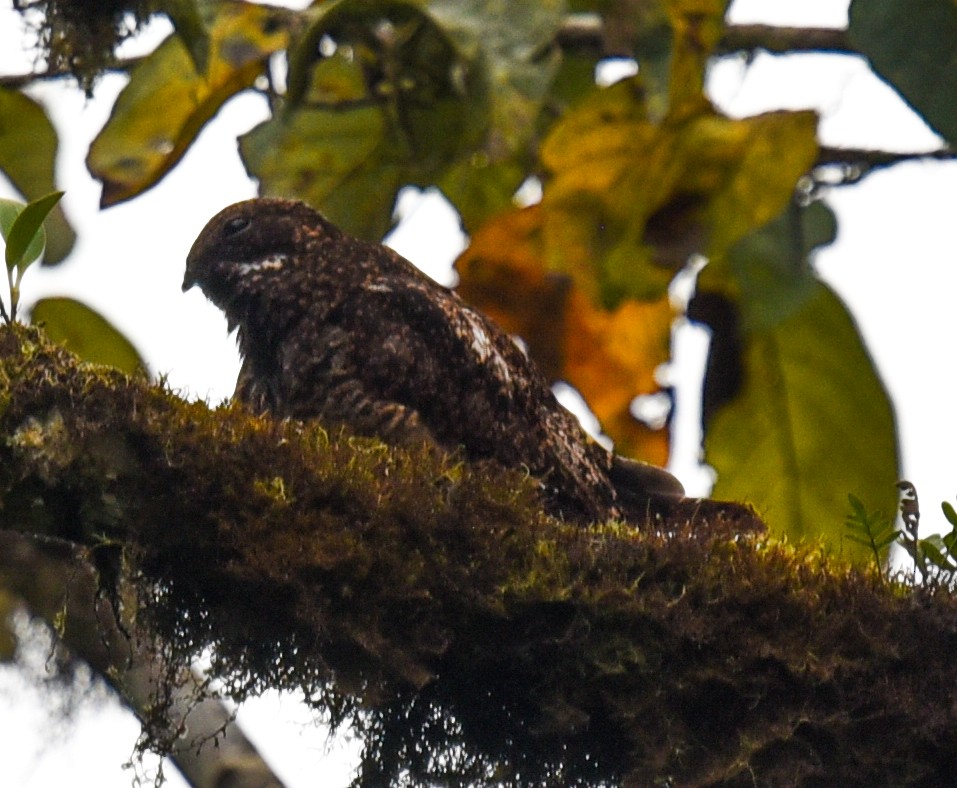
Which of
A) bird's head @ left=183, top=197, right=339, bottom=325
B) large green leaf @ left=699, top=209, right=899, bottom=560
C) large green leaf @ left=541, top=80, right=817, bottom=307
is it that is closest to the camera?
large green leaf @ left=541, top=80, right=817, bottom=307

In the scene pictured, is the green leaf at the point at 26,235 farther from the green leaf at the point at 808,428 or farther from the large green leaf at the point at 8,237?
the green leaf at the point at 808,428

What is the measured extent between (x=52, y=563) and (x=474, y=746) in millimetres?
917

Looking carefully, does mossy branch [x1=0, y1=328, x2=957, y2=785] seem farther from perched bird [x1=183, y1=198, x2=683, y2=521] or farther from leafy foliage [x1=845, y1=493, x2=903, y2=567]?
perched bird [x1=183, y1=198, x2=683, y2=521]

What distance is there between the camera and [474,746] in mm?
2953

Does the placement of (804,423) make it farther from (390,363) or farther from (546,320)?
(390,363)

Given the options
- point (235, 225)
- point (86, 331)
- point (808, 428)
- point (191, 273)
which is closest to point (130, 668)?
point (86, 331)

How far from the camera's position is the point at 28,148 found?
Result: 4.02m

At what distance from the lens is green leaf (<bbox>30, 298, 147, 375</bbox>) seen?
346 cm

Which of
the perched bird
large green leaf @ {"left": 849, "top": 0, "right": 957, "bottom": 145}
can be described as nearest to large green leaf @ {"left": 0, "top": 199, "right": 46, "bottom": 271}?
the perched bird

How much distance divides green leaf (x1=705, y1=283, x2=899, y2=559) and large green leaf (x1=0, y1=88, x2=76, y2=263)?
1.75 meters

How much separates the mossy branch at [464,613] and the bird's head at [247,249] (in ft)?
4.46

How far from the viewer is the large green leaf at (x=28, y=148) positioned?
13.1 ft

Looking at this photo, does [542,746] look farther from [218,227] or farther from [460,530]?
[218,227]

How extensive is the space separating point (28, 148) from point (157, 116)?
0.42 meters
